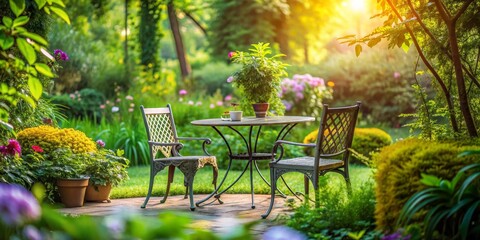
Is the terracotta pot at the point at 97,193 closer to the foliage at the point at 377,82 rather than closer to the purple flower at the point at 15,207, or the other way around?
the purple flower at the point at 15,207

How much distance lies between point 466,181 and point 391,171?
0.65 m

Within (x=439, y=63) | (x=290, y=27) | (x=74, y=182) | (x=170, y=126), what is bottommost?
(x=74, y=182)

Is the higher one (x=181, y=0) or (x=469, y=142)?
(x=181, y=0)

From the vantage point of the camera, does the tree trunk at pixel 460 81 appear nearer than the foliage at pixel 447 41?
Yes

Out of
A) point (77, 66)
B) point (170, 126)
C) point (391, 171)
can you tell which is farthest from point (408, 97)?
point (391, 171)

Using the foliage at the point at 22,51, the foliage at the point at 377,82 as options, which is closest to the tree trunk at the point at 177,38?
the foliage at the point at 377,82

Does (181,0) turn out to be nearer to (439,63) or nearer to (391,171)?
(439,63)

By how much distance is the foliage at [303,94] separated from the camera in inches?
519

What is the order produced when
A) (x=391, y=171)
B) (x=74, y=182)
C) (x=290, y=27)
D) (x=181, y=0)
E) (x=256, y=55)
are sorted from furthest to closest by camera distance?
(x=290, y=27)
(x=181, y=0)
(x=256, y=55)
(x=74, y=182)
(x=391, y=171)

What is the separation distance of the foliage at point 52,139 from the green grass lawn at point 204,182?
60 cm

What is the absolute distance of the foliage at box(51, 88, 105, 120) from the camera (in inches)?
575

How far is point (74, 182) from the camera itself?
6.88 m

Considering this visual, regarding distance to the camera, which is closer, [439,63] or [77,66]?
[439,63]

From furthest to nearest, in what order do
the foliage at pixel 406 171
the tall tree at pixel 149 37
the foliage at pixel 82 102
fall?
the tall tree at pixel 149 37 → the foliage at pixel 82 102 → the foliage at pixel 406 171
